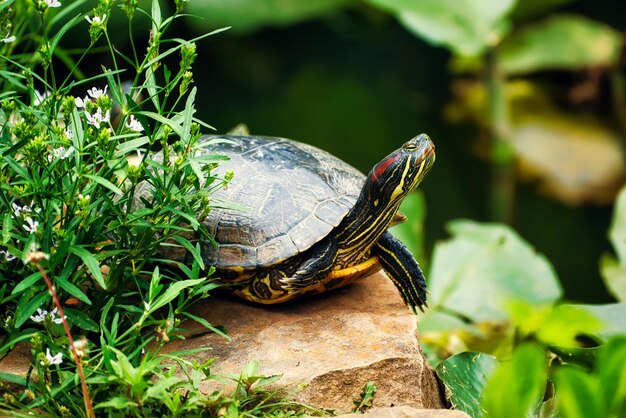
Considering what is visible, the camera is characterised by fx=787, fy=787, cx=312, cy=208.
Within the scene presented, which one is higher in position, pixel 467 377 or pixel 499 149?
pixel 467 377

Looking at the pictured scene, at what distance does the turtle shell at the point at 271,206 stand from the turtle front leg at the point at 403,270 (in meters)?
0.18

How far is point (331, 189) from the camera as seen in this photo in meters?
2.32

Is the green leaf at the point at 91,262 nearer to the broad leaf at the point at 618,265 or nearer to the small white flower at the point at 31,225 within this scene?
the small white flower at the point at 31,225

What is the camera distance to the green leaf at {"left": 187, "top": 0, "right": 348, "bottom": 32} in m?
7.37

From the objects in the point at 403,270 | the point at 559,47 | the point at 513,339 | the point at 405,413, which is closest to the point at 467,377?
the point at 403,270

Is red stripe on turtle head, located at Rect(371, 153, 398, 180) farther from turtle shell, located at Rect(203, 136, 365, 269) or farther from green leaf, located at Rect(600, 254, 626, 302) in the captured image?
A: green leaf, located at Rect(600, 254, 626, 302)

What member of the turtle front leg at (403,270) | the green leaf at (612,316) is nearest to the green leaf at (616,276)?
the green leaf at (612,316)

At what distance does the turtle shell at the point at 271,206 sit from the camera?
2174 millimetres

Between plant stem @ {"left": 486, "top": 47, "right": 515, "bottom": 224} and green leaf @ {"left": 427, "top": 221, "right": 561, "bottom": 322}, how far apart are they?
1.93 metres

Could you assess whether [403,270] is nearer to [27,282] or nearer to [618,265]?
[27,282]

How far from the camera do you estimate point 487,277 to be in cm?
346

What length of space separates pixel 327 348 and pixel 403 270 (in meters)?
0.43

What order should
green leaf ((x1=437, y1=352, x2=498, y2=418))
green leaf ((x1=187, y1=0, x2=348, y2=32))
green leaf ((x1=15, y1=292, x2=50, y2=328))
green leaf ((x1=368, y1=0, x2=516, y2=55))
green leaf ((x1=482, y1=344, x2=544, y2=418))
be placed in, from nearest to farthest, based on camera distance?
green leaf ((x1=482, y1=344, x2=544, y2=418)) → green leaf ((x1=15, y1=292, x2=50, y2=328)) → green leaf ((x1=437, y1=352, x2=498, y2=418)) → green leaf ((x1=368, y1=0, x2=516, y2=55)) → green leaf ((x1=187, y1=0, x2=348, y2=32))

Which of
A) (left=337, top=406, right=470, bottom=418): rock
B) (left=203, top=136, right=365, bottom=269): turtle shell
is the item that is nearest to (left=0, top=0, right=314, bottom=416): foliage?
(left=337, top=406, right=470, bottom=418): rock
